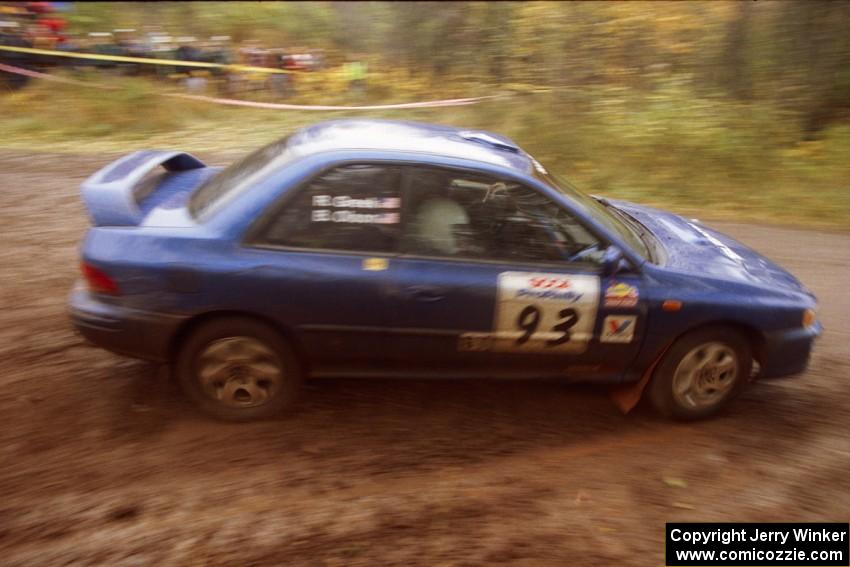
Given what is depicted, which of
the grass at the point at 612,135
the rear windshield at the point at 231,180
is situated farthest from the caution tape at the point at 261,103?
the rear windshield at the point at 231,180

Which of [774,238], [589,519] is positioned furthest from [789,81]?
[589,519]

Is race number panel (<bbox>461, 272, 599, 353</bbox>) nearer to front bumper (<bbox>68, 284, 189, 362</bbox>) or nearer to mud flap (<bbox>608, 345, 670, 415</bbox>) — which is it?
mud flap (<bbox>608, 345, 670, 415</bbox>)

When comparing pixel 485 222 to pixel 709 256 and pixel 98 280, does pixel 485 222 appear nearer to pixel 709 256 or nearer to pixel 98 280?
pixel 709 256

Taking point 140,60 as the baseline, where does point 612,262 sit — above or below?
below

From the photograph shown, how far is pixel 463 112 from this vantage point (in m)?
11.1

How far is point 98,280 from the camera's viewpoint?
366 cm

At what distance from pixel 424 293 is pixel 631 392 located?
149 centimetres

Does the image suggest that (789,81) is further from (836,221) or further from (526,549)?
(526,549)

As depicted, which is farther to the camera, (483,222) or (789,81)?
(789,81)

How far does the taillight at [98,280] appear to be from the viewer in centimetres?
363

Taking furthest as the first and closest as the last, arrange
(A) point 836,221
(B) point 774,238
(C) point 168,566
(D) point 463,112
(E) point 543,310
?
(D) point 463,112 < (A) point 836,221 < (B) point 774,238 < (E) point 543,310 < (C) point 168,566

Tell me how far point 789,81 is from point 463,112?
15.4 ft
